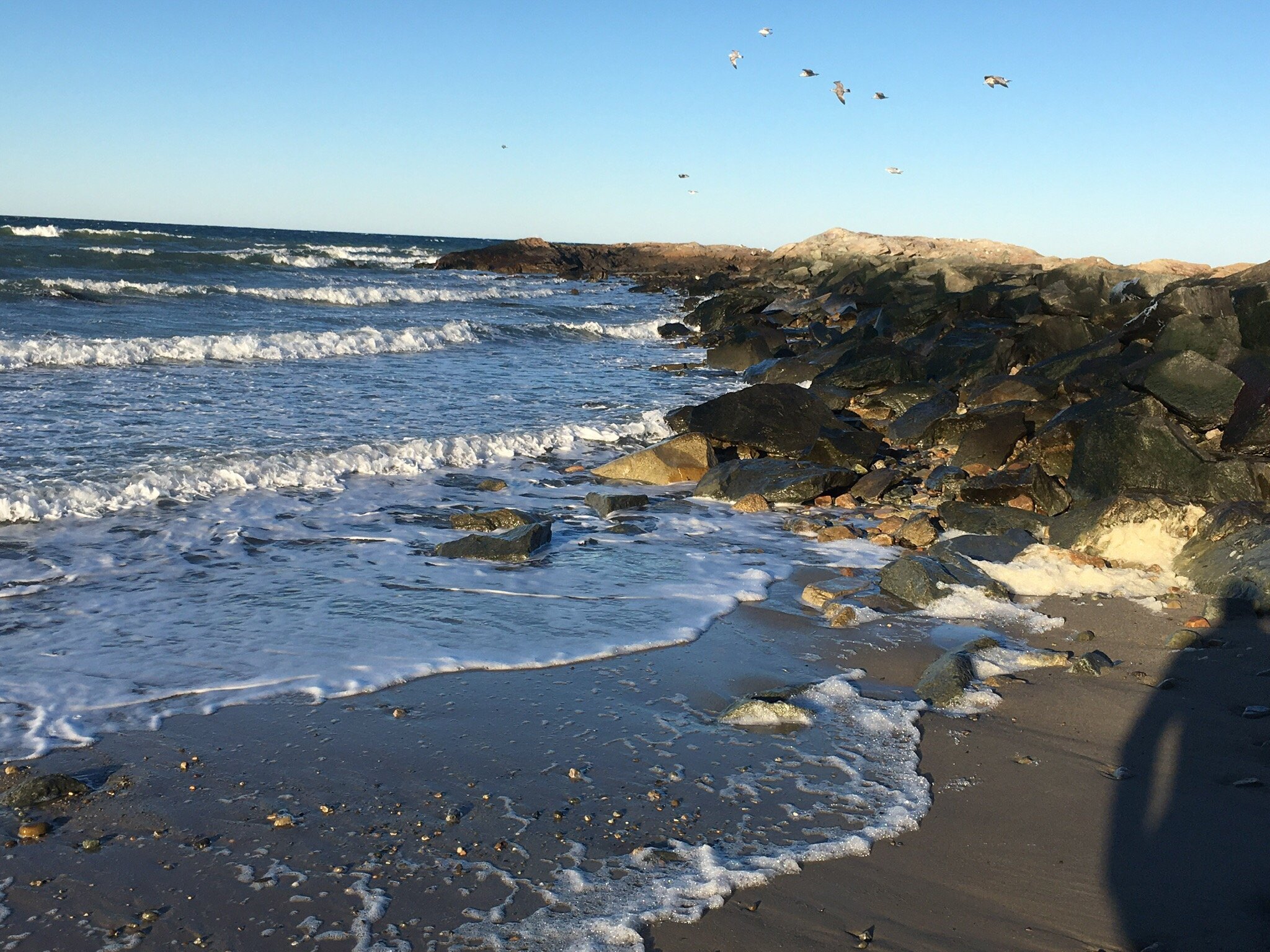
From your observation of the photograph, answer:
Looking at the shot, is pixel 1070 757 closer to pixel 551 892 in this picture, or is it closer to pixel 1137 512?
pixel 551 892

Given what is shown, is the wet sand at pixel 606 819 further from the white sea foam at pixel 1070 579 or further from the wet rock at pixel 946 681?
the white sea foam at pixel 1070 579

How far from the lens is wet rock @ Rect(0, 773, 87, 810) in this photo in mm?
3332

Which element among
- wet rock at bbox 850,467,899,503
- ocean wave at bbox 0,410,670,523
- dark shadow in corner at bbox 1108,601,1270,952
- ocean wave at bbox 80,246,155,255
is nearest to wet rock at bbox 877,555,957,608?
dark shadow in corner at bbox 1108,601,1270,952

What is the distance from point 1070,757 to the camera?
3885mm

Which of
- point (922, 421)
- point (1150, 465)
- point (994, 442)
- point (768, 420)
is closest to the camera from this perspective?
point (1150, 465)

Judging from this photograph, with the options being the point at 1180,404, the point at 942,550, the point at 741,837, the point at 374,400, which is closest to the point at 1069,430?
the point at 1180,404

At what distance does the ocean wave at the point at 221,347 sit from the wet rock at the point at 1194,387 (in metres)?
12.7

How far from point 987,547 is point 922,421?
3.68 meters

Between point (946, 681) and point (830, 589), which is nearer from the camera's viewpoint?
point (946, 681)

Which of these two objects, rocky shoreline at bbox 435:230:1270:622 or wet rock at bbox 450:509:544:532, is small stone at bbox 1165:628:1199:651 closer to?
rocky shoreline at bbox 435:230:1270:622

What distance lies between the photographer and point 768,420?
978 cm

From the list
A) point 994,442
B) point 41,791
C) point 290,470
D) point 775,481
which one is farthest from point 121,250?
point 41,791

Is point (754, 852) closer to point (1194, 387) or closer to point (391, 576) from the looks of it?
point (391, 576)

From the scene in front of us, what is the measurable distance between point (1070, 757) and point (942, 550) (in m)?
2.68
